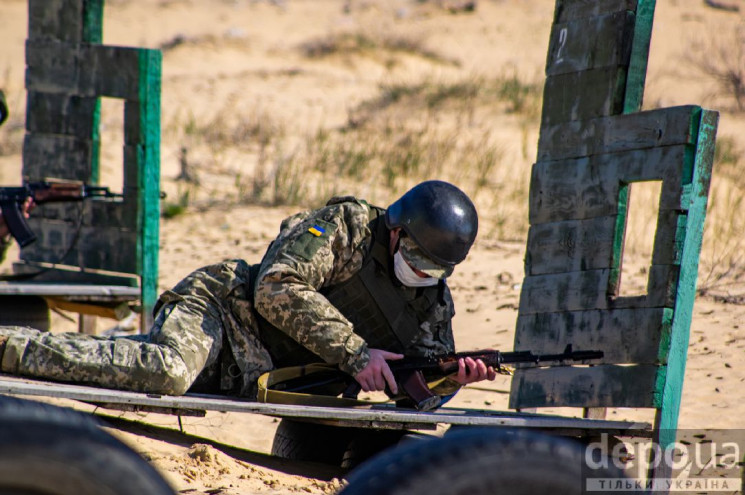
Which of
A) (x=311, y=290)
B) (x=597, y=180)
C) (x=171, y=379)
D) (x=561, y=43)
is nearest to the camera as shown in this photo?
(x=171, y=379)

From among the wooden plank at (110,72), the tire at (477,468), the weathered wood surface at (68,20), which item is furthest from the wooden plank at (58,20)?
the tire at (477,468)

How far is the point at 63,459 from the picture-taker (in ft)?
5.27

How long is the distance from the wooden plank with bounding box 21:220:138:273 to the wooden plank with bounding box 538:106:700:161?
11.1 feet

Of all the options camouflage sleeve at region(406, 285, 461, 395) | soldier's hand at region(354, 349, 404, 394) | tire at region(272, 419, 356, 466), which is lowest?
tire at region(272, 419, 356, 466)

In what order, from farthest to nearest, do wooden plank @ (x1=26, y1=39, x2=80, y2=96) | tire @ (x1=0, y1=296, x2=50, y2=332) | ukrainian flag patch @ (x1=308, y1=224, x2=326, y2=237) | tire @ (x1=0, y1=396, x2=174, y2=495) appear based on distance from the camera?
wooden plank @ (x1=26, y1=39, x2=80, y2=96)
tire @ (x1=0, y1=296, x2=50, y2=332)
ukrainian flag patch @ (x1=308, y1=224, x2=326, y2=237)
tire @ (x1=0, y1=396, x2=174, y2=495)

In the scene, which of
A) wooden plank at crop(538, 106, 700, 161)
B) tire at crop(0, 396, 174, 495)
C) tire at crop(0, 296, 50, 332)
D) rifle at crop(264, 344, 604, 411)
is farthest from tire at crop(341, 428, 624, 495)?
tire at crop(0, 296, 50, 332)

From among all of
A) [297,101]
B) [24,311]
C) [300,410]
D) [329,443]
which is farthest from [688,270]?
[297,101]

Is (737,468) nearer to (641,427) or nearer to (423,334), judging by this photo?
(641,427)

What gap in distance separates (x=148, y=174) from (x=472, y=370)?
3.41m

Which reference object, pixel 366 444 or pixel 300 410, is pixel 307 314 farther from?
pixel 366 444

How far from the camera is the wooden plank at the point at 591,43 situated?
4.54 metres

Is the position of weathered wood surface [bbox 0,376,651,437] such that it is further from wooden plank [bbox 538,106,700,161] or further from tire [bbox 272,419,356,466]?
wooden plank [bbox 538,106,700,161]

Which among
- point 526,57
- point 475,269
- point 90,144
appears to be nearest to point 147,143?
point 90,144

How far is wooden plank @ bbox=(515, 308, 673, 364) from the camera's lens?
166 inches
